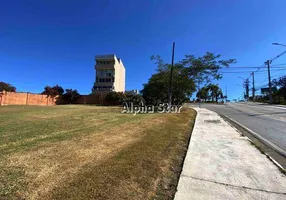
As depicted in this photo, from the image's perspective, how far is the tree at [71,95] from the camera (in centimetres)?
4007

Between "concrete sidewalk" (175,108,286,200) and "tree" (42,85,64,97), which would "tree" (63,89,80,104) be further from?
"concrete sidewalk" (175,108,286,200)

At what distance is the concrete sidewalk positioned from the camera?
10.3 feet

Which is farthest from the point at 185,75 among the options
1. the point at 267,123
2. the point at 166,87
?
the point at 267,123

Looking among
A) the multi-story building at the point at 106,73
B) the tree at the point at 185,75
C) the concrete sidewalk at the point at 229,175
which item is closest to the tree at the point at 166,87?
the tree at the point at 185,75

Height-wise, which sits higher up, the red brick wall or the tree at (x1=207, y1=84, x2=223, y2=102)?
the tree at (x1=207, y1=84, x2=223, y2=102)

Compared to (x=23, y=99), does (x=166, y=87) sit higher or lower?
higher

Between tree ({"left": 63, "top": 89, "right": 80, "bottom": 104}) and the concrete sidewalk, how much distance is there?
37366 mm

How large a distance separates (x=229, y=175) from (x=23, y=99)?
36103 millimetres

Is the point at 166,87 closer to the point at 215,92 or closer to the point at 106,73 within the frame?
the point at 106,73

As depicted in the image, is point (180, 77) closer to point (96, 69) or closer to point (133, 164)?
point (133, 164)

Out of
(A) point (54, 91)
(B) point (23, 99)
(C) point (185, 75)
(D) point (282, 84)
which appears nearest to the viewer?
(C) point (185, 75)

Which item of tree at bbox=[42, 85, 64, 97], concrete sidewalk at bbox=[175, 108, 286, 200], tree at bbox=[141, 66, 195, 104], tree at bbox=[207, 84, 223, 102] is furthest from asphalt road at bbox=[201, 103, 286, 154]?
tree at bbox=[207, 84, 223, 102]

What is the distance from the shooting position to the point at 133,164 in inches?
161

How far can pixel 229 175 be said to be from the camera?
153 inches
